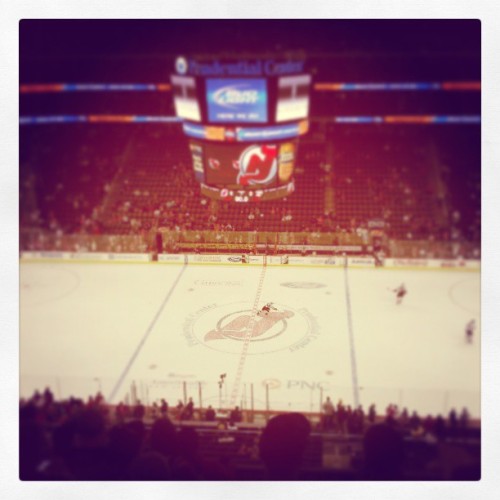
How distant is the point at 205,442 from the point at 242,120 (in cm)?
409

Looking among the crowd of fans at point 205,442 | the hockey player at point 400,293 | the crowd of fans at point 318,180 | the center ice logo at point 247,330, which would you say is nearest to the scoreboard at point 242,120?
the crowd of fans at point 318,180

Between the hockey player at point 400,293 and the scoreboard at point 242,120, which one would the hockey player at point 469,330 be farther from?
the scoreboard at point 242,120

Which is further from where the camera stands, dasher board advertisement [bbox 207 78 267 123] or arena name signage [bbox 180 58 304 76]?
dasher board advertisement [bbox 207 78 267 123]

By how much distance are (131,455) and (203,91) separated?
172 inches

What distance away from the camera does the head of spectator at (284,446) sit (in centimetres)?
463

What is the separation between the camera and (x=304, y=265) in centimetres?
855

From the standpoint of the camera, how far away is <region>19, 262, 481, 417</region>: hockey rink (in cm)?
607

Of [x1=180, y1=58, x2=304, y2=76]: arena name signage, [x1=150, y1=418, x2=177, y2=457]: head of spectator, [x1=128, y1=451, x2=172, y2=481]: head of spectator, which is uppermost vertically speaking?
[x1=180, y1=58, x2=304, y2=76]: arena name signage

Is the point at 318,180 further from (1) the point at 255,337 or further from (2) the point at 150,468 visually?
(2) the point at 150,468

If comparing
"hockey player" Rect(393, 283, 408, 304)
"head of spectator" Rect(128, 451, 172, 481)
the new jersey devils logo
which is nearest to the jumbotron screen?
the new jersey devils logo

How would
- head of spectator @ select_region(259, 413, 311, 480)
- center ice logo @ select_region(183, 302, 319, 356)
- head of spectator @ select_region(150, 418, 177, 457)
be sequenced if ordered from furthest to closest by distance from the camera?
center ice logo @ select_region(183, 302, 319, 356)
head of spectator @ select_region(150, 418, 177, 457)
head of spectator @ select_region(259, 413, 311, 480)

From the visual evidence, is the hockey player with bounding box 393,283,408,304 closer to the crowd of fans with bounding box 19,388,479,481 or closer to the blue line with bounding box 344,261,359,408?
the blue line with bounding box 344,261,359,408

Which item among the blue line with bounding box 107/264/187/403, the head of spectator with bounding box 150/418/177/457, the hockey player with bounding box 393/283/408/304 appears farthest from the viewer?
the hockey player with bounding box 393/283/408/304

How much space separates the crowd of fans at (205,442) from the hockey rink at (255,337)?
1.18 ft
